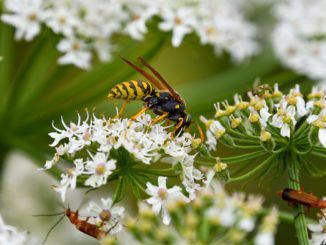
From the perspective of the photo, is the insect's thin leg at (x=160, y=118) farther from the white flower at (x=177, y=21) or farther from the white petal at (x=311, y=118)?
the white flower at (x=177, y=21)

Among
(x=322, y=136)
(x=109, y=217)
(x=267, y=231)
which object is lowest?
(x=267, y=231)

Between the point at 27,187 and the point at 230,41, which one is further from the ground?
the point at 230,41

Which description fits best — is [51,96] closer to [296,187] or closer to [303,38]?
[303,38]

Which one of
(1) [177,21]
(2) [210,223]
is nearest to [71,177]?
(2) [210,223]

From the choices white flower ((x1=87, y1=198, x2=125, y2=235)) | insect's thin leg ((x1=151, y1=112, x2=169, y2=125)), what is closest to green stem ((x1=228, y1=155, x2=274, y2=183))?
insect's thin leg ((x1=151, y1=112, x2=169, y2=125))

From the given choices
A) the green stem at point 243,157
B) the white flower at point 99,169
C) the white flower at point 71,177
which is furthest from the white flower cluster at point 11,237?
the green stem at point 243,157

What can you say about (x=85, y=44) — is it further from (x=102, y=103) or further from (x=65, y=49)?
(x=102, y=103)

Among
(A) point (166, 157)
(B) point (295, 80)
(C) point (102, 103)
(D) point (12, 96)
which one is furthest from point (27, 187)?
(A) point (166, 157)

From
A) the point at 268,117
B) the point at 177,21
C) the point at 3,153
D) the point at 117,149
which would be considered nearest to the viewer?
the point at 117,149
